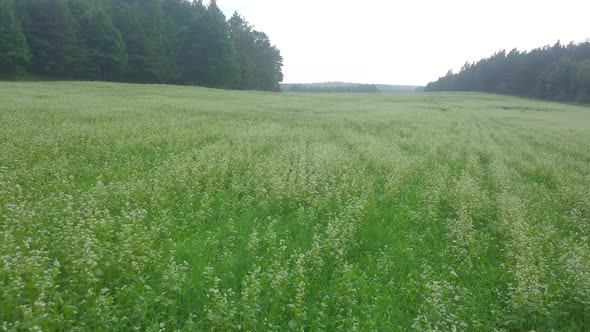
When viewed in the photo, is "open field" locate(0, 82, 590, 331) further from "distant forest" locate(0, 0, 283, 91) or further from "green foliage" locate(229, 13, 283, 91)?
"green foliage" locate(229, 13, 283, 91)

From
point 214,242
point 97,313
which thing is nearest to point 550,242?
point 214,242

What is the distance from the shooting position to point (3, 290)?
3746mm

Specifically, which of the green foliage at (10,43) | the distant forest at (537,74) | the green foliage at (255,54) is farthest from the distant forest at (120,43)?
the distant forest at (537,74)

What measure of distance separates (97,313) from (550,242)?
7.48 m

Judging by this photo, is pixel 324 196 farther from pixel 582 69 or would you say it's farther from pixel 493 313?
pixel 582 69

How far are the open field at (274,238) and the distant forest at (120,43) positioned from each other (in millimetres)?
44919

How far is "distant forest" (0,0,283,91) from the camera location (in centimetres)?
4831

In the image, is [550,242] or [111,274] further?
[550,242]

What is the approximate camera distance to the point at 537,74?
301 feet

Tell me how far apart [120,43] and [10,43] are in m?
13.5

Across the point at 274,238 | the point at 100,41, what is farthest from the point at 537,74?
the point at 274,238

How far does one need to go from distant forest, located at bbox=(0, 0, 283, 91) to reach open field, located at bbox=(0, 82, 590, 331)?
44919 mm

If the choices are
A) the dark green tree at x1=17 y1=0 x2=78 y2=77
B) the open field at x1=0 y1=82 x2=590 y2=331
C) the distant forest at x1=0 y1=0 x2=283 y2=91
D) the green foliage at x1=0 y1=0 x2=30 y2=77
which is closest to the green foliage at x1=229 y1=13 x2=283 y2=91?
the distant forest at x1=0 y1=0 x2=283 y2=91

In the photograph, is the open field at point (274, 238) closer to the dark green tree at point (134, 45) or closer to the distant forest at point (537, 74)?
the dark green tree at point (134, 45)
